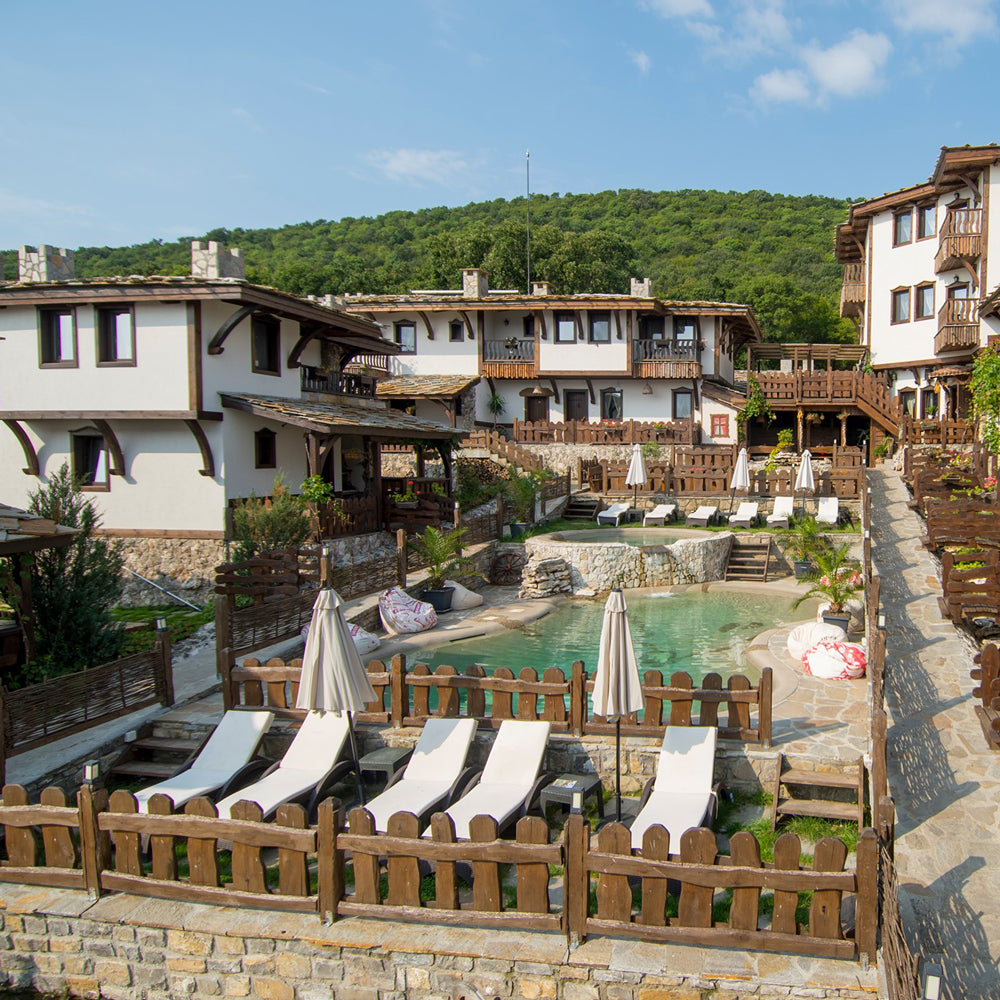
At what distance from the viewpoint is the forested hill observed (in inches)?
1955

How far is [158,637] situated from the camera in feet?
31.6

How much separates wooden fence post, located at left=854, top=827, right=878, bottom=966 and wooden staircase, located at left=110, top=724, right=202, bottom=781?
6435 mm

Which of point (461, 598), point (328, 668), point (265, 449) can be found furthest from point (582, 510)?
point (328, 668)

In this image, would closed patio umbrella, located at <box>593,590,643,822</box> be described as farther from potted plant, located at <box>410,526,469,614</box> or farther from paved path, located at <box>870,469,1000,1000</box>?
potted plant, located at <box>410,526,469,614</box>

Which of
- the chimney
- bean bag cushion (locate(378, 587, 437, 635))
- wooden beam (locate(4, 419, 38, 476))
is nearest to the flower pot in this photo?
bean bag cushion (locate(378, 587, 437, 635))

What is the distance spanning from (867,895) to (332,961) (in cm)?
347

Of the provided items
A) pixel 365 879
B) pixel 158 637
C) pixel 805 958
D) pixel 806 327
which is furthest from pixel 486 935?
pixel 806 327

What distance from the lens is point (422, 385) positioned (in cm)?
3155

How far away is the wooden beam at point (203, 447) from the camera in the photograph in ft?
54.7

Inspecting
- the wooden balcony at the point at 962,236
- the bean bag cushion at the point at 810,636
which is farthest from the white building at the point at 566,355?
the bean bag cushion at the point at 810,636

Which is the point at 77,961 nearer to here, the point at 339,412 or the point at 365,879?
the point at 365,879

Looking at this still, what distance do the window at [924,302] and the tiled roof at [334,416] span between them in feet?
63.8

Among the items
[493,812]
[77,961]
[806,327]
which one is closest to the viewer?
[77,961]

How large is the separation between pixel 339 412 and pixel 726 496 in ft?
38.3
